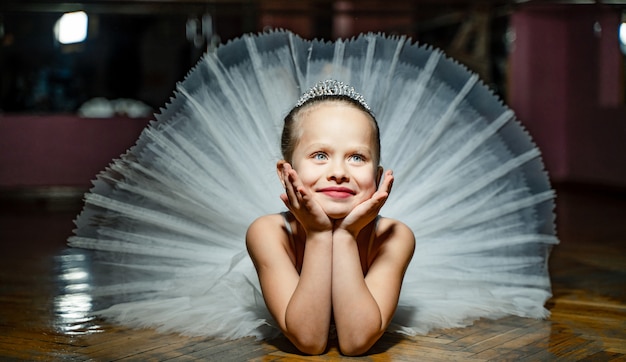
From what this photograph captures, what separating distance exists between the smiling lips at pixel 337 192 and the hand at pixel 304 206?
43mm

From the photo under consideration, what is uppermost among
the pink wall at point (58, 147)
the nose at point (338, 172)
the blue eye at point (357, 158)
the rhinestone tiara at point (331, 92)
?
the pink wall at point (58, 147)

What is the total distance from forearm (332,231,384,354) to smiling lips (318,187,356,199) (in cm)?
7

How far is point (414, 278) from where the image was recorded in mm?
2057

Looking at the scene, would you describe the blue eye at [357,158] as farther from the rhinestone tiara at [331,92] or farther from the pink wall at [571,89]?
the pink wall at [571,89]

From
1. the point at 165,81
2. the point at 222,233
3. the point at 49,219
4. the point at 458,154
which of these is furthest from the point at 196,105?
the point at 165,81

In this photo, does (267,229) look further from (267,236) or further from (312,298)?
(312,298)

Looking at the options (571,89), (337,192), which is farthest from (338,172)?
(571,89)

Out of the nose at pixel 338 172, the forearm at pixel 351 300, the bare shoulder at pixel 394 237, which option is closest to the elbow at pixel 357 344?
the forearm at pixel 351 300

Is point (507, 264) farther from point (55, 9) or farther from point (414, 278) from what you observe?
point (55, 9)

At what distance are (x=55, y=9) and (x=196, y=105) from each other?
3.69 metres

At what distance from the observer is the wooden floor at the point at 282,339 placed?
5.49 ft

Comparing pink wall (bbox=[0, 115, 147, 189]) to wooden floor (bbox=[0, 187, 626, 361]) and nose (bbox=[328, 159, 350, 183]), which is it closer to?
wooden floor (bbox=[0, 187, 626, 361])

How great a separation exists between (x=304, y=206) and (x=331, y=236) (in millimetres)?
86

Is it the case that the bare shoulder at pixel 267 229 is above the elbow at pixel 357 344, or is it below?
above
